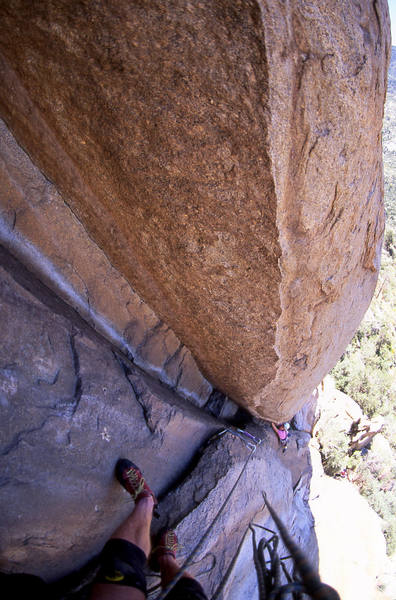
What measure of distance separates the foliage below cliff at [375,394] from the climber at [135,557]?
5061mm

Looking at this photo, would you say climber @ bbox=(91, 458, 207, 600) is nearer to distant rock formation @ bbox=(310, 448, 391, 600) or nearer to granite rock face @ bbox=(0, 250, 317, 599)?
granite rock face @ bbox=(0, 250, 317, 599)

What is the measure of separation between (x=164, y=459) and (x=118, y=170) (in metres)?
1.71

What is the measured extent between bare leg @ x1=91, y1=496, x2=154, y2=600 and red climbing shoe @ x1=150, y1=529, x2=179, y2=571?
19cm

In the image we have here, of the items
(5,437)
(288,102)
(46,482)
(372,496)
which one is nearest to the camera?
(288,102)

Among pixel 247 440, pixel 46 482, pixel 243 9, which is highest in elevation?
pixel 243 9

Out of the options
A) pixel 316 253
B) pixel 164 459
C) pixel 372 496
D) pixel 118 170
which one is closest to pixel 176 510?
pixel 164 459

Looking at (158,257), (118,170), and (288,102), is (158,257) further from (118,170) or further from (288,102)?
(288,102)

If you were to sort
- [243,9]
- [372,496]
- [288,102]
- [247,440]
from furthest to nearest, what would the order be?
[372,496]
[247,440]
[288,102]
[243,9]

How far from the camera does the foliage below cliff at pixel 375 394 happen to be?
6.23 m

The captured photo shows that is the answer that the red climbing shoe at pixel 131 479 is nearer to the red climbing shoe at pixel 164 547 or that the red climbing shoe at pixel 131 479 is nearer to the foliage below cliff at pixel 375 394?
the red climbing shoe at pixel 164 547

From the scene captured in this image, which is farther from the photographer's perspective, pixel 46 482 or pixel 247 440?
pixel 247 440

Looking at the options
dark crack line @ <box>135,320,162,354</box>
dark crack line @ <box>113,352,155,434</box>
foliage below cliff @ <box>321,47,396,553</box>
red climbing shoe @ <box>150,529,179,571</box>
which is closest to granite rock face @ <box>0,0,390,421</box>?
dark crack line @ <box>135,320,162,354</box>

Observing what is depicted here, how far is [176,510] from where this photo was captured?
209 centimetres

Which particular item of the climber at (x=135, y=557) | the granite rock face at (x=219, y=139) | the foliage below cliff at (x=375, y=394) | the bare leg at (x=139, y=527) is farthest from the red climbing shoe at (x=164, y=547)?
the foliage below cliff at (x=375, y=394)
